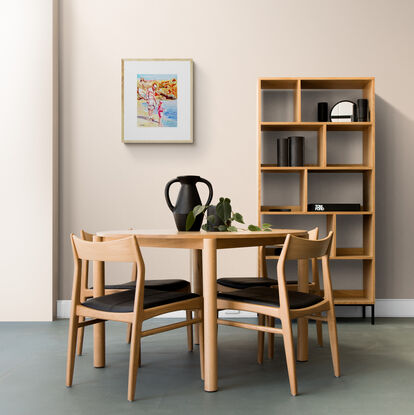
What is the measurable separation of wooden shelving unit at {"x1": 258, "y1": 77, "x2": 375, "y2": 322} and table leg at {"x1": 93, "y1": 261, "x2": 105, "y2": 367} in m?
1.47

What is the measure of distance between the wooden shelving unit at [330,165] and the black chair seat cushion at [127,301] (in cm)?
146

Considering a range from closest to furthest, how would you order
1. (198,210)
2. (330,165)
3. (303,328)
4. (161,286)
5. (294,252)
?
(294,252)
(198,210)
(303,328)
(161,286)
(330,165)

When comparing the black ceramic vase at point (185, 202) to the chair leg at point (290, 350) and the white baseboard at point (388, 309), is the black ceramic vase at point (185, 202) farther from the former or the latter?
the white baseboard at point (388, 309)

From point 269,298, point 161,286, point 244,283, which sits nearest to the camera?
point 269,298

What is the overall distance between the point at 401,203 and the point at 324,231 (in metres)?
0.69

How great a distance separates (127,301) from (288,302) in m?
0.75

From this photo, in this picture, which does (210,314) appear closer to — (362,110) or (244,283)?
(244,283)

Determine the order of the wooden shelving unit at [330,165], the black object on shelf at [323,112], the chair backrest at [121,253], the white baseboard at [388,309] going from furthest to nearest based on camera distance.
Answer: the white baseboard at [388,309], the black object on shelf at [323,112], the wooden shelving unit at [330,165], the chair backrest at [121,253]

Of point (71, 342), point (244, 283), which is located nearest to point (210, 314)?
point (71, 342)

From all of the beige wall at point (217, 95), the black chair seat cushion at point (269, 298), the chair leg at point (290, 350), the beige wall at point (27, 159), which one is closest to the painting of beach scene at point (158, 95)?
the beige wall at point (217, 95)

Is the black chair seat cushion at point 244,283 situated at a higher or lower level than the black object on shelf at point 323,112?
lower

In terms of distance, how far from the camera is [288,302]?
7.13 feet

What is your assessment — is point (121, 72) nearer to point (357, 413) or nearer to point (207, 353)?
point (207, 353)

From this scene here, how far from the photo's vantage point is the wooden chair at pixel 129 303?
6.73ft
